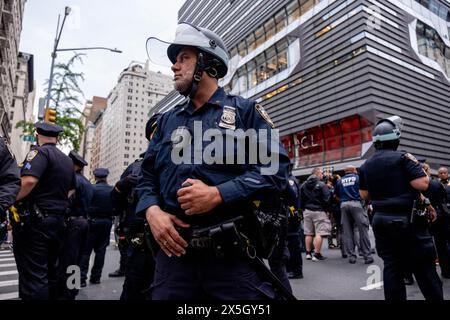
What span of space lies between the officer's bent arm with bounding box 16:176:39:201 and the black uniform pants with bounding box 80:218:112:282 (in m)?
2.33

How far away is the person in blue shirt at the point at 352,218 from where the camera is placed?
6.15 m

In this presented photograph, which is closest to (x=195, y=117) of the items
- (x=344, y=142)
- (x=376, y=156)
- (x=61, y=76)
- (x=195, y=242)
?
(x=195, y=242)

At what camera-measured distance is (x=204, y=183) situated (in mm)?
1592

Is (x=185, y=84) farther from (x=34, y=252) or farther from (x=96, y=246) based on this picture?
(x=96, y=246)

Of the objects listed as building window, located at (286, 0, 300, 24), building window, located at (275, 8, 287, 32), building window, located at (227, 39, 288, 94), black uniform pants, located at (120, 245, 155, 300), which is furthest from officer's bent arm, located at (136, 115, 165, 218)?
building window, located at (275, 8, 287, 32)

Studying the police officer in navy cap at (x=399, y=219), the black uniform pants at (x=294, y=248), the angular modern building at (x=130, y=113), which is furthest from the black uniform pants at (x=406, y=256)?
the angular modern building at (x=130, y=113)

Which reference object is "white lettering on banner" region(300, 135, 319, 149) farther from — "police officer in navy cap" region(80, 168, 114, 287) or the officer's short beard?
the officer's short beard

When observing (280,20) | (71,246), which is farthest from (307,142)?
(71,246)

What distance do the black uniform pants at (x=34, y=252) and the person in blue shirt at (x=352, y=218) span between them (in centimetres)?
553

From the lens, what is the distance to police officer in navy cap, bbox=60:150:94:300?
3.91 m

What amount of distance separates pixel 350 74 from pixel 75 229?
71.8 ft

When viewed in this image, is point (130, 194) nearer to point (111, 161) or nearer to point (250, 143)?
point (250, 143)
